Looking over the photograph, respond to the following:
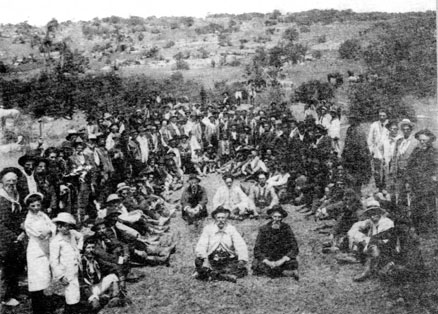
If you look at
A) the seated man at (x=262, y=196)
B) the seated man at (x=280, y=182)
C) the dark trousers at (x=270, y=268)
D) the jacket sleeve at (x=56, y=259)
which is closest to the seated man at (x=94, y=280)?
the jacket sleeve at (x=56, y=259)

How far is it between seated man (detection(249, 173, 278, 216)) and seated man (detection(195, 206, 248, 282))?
199 cm

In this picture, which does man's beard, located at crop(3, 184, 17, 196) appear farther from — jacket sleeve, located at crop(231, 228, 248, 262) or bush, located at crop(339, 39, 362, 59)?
bush, located at crop(339, 39, 362, 59)

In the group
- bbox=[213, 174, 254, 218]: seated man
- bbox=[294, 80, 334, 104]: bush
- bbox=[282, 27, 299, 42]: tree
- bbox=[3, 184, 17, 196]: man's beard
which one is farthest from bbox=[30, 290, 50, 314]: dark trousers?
bbox=[294, 80, 334, 104]: bush

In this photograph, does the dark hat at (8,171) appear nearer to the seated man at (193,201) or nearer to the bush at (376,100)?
the seated man at (193,201)

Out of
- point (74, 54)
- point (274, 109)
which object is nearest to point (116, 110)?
point (74, 54)

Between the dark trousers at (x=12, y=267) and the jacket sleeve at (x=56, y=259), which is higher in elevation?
the jacket sleeve at (x=56, y=259)

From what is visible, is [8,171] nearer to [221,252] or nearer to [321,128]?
[221,252]

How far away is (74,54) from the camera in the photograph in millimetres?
9391

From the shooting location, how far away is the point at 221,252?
19.4 feet

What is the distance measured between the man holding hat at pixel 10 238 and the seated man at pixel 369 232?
3.94m

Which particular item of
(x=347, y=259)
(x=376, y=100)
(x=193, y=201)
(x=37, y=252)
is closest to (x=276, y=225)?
(x=347, y=259)

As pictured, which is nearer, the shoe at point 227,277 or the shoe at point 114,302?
the shoe at point 114,302

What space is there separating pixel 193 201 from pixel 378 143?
10.3 ft

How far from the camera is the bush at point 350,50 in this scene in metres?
8.98
